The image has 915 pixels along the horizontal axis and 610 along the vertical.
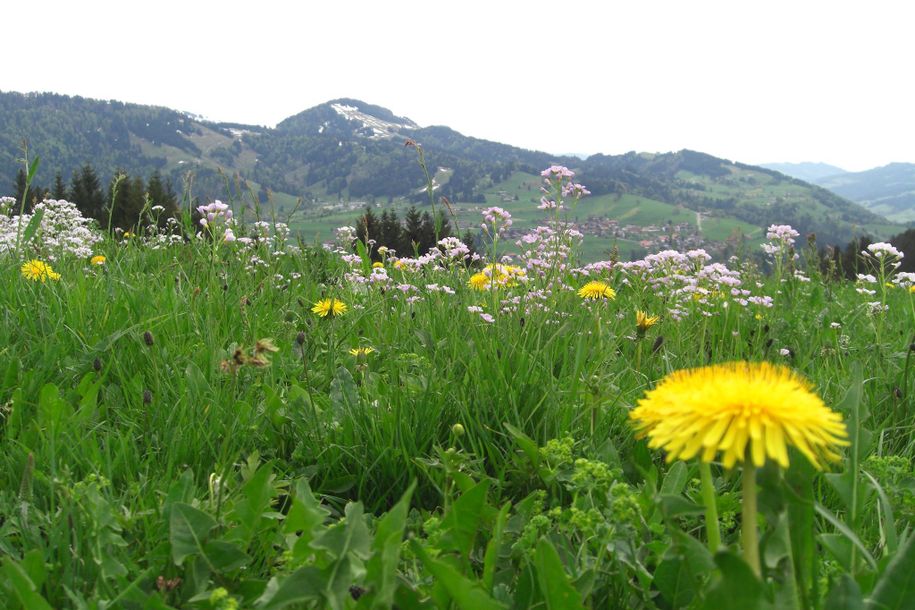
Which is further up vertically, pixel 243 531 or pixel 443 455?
pixel 443 455

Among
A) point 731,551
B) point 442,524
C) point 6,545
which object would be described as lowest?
point 6,545

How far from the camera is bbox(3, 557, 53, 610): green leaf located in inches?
53.6

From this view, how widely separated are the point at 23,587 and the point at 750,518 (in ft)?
4.73

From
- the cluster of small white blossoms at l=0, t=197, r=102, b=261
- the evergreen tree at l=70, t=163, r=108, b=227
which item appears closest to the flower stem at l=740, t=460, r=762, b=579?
the cluster of small white blossoms at l=0, t=197, r=102, b=261

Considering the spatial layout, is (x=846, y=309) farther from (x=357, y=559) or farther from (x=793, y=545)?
(x=357, y=559)

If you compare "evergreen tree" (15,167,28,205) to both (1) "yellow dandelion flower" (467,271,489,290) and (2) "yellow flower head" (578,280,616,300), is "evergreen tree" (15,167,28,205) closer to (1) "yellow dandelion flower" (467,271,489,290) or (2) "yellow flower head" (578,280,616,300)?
(1) "yellow dandelion flower" (467,271,489,290)

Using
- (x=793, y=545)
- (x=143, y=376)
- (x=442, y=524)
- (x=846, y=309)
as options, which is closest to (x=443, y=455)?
(x=442, y=524)

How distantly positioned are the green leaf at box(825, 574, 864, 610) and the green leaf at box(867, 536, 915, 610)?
28 millimetres

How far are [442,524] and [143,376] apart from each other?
6.36 feet

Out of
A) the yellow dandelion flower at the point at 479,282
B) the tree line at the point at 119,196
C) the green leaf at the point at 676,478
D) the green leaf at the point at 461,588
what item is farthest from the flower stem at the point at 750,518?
the tree line at the point at 119,196

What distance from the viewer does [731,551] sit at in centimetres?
100

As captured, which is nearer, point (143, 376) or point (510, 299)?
point (143, 376)

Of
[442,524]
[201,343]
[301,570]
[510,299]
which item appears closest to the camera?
[301,570]

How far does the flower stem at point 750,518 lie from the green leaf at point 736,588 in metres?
0.02
